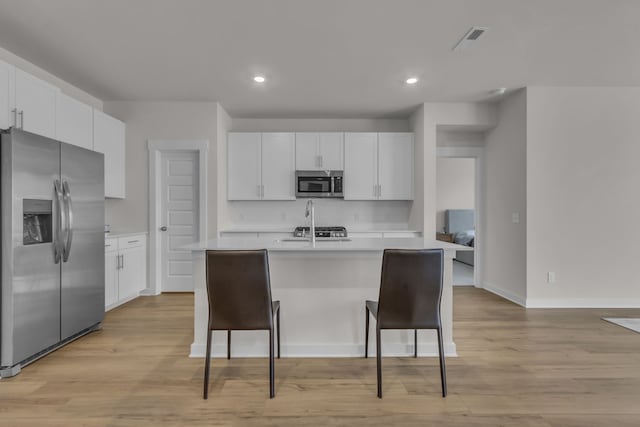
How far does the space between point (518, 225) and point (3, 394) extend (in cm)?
508


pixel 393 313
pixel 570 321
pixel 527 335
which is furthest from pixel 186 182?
pixel 570 321

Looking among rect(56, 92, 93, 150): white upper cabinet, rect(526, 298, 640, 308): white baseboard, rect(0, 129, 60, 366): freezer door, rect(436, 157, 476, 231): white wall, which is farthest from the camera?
rect(436, 157, 476, 231): white wall

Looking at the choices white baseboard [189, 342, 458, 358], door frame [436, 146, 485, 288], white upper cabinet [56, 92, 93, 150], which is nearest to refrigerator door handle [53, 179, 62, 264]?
white upper cabinet [56, 92, 93, 150]

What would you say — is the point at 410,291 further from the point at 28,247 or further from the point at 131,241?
the point at 131,241

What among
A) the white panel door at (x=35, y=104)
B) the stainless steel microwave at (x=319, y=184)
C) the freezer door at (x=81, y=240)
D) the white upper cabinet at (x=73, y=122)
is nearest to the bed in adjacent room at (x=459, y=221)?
the stainless steel microwave at (x=319, y=184)

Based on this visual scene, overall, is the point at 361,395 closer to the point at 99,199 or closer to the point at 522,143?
the point at 99,199

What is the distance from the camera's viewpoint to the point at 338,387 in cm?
221

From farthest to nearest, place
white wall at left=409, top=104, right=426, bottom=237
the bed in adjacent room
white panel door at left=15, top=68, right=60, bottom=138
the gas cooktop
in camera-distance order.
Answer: the bed in adjacent room
the gas cooktop
white wall at left=409, top=104, right=426, bottom=237
white panel door at left=15, top=68, right=60, bottom=138

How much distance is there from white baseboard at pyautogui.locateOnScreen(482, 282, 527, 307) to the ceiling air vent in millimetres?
3027

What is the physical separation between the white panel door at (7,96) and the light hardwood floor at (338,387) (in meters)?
1.98

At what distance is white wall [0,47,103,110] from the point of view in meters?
3.22

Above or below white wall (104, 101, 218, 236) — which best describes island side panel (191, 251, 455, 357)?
below

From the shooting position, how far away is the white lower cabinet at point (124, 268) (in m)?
3.88

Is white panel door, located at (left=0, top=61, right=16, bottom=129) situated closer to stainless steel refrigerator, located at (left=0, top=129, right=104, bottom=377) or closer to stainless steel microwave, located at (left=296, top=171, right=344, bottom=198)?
stainless steel refrigerator, located at (left=0, top=129, right=104, bottom=377)
